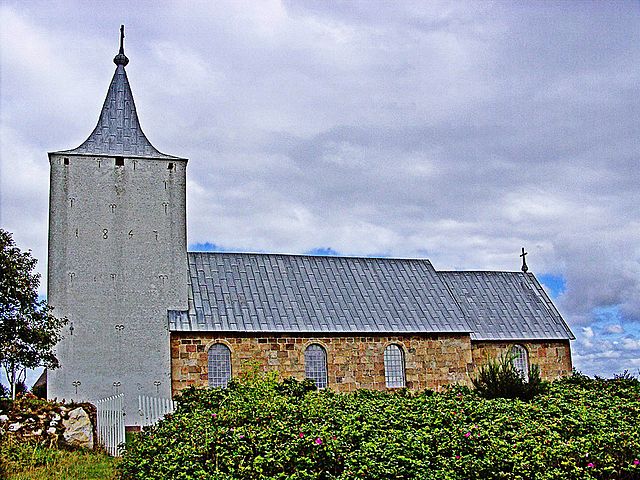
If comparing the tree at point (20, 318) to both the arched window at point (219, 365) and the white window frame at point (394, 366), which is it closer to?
the arched window at point (219, 365)

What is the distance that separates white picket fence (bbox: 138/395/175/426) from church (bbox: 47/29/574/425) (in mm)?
786

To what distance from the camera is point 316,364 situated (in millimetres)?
23922

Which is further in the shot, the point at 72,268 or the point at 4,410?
the point at 72,268

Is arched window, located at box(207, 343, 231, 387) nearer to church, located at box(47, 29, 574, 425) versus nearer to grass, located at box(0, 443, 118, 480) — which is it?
church, located at box(47, 29, 574, 425)

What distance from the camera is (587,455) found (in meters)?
9.73

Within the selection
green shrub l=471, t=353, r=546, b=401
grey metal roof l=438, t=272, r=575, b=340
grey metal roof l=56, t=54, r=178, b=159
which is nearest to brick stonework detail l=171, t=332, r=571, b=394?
grey metal roof l=438, t=272, r=575, b=340

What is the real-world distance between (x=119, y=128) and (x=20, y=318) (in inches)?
336

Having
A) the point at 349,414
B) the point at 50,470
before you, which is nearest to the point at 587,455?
the point at 349,414

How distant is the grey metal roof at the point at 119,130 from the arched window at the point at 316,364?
812cm

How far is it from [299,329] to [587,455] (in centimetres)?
1465

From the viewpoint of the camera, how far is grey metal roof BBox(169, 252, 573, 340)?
2388 cm

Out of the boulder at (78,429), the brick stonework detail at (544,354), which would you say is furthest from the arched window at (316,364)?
the boulder at (78,429)

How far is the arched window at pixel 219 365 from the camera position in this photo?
74.3ft

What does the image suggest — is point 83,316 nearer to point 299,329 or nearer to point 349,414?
point 299,329
